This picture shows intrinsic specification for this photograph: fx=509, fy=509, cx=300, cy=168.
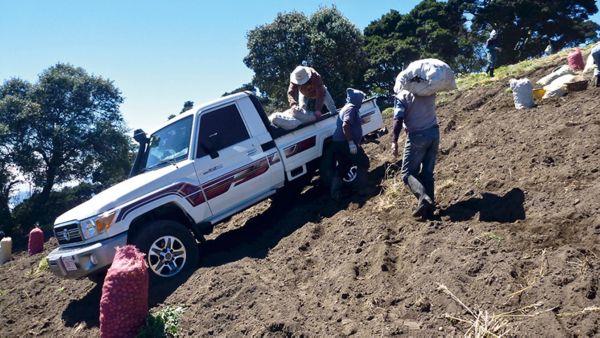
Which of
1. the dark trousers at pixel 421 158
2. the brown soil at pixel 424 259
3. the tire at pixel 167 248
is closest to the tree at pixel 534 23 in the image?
the brown soil at pixel 424 259

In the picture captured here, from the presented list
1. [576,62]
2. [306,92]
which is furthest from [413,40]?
[306,92]

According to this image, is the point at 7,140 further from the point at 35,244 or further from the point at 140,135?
the point at 140,135

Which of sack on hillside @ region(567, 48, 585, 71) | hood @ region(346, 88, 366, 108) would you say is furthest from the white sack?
sack on hillside @ region(567, 48, 585, 71)

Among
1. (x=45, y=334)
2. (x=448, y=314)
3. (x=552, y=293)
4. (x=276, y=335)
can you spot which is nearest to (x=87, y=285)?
(x=45, y=334)

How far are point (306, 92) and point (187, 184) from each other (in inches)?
106

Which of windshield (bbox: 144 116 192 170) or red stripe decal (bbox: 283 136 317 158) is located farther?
red stripe decal (bbox: 283 136 317 158)

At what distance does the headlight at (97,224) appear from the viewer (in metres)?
6.00

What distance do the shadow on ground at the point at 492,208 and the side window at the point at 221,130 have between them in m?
3.06

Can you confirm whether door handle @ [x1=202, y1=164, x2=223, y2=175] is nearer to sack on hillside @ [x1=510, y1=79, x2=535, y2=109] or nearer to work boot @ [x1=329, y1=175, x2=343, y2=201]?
work boot @ [x1=329, y1=175, x2=343, y2=201]

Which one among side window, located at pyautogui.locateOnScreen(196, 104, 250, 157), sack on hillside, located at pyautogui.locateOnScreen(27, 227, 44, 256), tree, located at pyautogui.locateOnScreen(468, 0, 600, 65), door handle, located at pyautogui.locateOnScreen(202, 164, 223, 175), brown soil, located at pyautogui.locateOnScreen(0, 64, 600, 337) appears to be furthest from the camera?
tree, located at pyautogui.locateOnScreen(468, 0, 600, 65)

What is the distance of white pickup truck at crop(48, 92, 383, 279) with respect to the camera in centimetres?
607

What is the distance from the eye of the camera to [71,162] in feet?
83.1

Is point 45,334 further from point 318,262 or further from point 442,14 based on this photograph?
point 442,14

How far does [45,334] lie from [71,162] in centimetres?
2074
